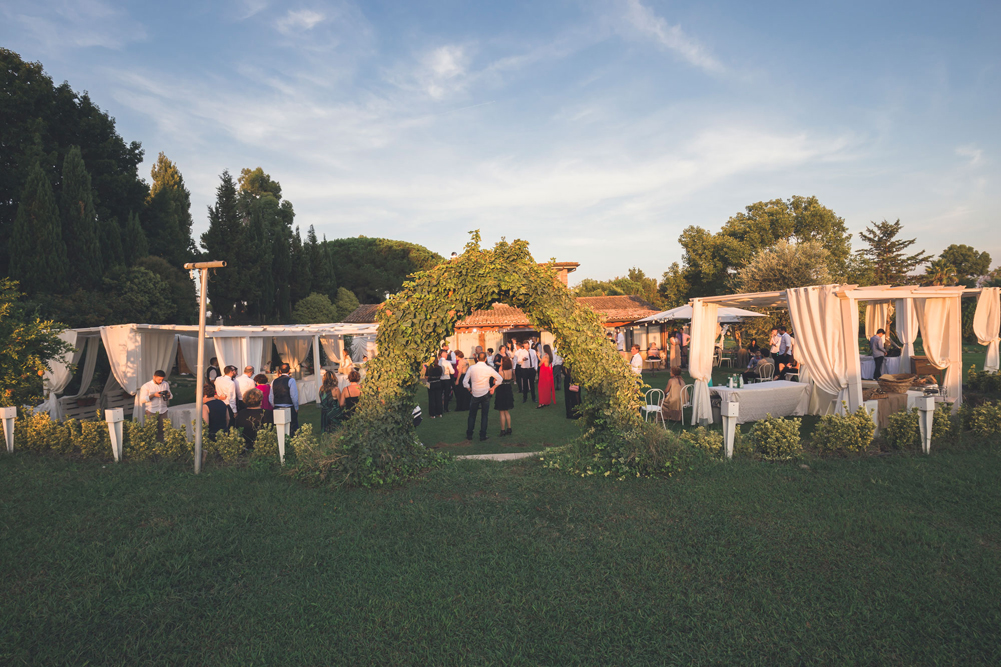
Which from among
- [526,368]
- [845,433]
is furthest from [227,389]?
[845,433]

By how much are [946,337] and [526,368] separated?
8.82m

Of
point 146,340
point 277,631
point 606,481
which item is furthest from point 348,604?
point 146,340

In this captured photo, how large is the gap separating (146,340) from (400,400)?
872 cm

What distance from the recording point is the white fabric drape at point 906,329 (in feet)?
37.6

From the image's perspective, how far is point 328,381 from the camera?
830cm

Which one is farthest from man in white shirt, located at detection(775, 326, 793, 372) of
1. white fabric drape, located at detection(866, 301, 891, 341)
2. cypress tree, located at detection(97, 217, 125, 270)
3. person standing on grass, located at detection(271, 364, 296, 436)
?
cypress tree, located at detection(97, 217, 125, 270)

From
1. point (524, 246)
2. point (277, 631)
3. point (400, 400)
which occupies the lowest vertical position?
point (277, 631)

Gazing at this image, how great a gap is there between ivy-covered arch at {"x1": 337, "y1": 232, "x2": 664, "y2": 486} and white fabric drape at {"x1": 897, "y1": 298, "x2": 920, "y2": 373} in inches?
345

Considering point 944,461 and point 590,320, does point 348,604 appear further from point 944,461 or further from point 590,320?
point 944,461

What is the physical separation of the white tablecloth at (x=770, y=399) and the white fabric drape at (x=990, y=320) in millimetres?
4683

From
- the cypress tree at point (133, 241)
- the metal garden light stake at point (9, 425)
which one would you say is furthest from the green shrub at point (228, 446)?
the cypress tree at point (133, 241)

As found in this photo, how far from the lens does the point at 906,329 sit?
1214 centimetres

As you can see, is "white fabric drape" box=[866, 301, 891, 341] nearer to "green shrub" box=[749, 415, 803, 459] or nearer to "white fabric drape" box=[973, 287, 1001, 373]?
"white fabric drape" box=[973, 287, 1001, 373]

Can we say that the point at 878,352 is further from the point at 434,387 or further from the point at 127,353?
the point at 127,353
